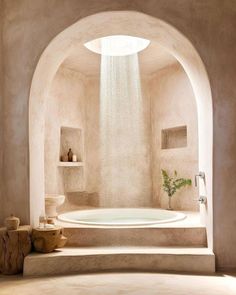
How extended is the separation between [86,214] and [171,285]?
261cm

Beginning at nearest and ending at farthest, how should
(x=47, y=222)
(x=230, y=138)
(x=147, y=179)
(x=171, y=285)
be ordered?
1. (x=171, y=285)
2. (x=230, y=138)
3. (x=47, y=222)
4. (x=147, y=179)

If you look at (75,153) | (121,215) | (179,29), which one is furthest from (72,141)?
(179,29)

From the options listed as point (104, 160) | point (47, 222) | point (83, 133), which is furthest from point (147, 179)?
point (47, 222)

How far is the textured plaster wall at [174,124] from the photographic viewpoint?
5.46 m

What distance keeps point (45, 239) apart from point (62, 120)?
9.57ft

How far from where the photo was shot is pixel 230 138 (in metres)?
3.26

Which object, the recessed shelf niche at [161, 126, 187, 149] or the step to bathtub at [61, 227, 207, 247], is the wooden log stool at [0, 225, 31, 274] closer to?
the step to bathtub at [61, 227, 207, 247]

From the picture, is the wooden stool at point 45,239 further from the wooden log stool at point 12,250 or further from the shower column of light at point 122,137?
the shower column of light at point 122,137

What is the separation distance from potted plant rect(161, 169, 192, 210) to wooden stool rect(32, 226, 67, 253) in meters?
2.64

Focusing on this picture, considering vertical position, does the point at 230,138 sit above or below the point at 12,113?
below

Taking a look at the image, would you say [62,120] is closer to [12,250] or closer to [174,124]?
[174,124]

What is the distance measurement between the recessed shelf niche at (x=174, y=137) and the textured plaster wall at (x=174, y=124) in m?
0.10

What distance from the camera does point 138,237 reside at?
3635 millimetres

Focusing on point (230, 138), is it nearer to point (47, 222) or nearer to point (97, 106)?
point (47, 222)
